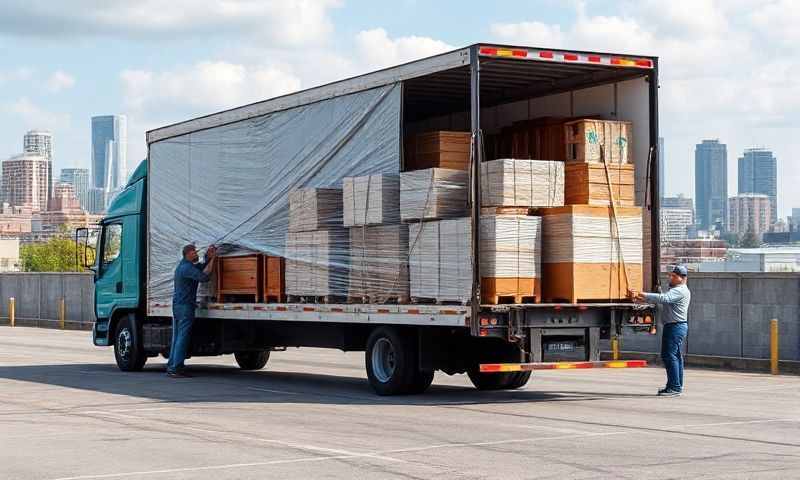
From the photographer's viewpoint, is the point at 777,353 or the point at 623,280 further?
the point at 777,353

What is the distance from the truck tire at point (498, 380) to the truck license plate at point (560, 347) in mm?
2059

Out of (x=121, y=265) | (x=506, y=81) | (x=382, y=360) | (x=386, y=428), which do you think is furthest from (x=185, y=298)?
(x=386, y=428)

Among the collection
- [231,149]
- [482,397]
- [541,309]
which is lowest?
[482,397]

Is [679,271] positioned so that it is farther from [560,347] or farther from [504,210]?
[504,210]

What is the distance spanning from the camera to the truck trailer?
49.9 feet

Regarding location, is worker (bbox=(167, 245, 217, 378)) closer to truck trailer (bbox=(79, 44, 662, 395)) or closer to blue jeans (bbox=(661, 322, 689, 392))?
truck trailer (bbox=(79, 44, 662, 395))

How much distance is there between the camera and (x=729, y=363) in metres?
22.5

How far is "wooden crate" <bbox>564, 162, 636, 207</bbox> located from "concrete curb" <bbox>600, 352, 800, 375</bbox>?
7.05 m

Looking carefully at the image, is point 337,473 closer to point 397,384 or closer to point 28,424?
point 28,424

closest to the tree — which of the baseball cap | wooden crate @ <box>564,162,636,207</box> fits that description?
the baseball cap

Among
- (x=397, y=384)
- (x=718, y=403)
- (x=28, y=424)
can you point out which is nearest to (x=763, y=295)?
(x=718, y=403)

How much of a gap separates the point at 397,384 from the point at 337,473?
6.06 m

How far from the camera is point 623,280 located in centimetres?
1569

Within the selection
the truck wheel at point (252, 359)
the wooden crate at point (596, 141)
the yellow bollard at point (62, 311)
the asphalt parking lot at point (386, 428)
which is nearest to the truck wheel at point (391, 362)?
the asphalt parking lot at point (386, 428)
